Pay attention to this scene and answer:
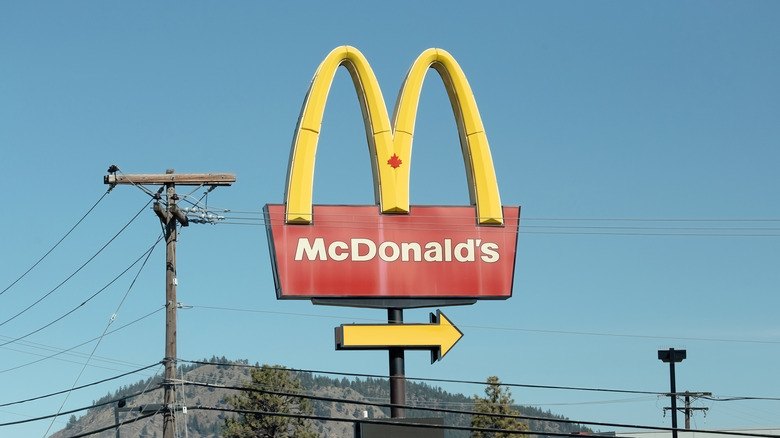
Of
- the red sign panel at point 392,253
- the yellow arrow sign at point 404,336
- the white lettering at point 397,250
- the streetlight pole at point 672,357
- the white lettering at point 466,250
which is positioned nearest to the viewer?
the yellow arrow sign at point 404,336

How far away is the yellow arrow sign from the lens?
89.8 feet

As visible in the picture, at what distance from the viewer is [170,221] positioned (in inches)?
1088

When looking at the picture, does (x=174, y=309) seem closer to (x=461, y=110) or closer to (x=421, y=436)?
(x=421, y=436)

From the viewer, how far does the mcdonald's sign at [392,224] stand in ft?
91.5

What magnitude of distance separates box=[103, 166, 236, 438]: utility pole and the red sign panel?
178 cm

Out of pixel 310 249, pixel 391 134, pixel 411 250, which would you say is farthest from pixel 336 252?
pixel 391 134

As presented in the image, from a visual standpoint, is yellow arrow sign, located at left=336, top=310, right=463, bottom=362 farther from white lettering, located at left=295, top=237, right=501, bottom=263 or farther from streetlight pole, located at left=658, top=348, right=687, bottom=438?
streetlight pole, located at left=658, top=348, right=687, bottom=438

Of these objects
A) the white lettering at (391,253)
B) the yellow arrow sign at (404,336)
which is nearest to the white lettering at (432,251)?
the white lettering at (391,253)

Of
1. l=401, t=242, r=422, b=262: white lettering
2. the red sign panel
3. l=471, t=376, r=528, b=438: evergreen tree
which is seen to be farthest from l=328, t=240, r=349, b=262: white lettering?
l=471, t=376, r=528, b=438: evergreen tree

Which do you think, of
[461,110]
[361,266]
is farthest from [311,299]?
[461,110]

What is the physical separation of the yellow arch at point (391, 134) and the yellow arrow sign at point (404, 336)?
2848 mm

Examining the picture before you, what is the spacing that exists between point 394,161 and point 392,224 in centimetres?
157

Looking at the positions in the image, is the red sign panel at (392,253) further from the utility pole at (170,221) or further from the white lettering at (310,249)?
the utility pole at (170,221)

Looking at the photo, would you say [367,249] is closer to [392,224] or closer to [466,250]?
[392,224]
